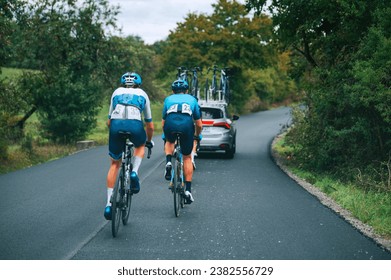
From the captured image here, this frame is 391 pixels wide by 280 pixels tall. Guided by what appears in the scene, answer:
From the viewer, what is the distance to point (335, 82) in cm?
1370

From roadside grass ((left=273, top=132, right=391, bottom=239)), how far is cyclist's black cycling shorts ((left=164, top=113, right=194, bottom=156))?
9.35ft

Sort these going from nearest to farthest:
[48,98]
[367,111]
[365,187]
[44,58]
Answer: [365,187]
[367,111]
[48,98]
[44,58]

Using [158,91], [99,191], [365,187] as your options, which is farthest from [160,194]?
[158,91]

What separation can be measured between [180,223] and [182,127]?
148 centimetres

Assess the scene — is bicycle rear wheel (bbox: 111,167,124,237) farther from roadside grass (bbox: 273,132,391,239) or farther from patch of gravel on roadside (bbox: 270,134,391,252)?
roadside grass (bbox: 273,132,391,239)

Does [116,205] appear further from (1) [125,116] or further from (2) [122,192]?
(1) [125,116]

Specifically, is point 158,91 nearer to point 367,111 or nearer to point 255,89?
point 255,89

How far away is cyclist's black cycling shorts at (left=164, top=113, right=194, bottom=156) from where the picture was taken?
878 cm

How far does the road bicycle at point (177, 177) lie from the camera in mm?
8750

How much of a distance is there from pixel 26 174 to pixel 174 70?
130ft

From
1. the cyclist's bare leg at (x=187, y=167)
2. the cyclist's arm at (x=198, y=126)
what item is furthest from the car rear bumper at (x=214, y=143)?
the cyclist's bare leg at (x=187, y=167)

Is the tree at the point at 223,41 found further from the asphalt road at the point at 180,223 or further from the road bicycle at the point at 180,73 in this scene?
the asphalt road at the point at 180,223

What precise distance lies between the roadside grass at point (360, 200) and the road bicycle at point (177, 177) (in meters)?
2.74

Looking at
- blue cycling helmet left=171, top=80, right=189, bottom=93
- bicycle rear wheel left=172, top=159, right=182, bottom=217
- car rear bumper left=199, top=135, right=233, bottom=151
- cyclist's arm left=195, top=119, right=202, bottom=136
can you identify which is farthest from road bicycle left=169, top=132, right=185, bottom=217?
car rear bumper left=199, top=135, right=233, bottom=151
